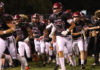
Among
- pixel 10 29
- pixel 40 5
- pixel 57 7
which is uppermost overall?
pixel 40 5

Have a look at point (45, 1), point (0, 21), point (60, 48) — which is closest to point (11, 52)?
point (0, 21)

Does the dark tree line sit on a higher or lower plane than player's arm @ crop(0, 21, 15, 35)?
higher

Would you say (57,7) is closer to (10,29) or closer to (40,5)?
(10,29)

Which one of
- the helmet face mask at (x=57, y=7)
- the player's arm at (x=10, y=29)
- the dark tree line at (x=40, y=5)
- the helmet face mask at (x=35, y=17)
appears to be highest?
the dark tree line at (x=40, y=5)

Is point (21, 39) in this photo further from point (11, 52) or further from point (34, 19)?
point (11, 52)

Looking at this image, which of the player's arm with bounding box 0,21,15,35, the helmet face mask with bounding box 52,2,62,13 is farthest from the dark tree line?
the player's arm with bounding box 0,21,15,35

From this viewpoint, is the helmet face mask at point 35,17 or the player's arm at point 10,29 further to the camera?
the helmet face mask at point 35,17

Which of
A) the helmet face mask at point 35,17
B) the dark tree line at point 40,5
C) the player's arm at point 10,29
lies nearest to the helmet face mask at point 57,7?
the player's arm at point 10,29

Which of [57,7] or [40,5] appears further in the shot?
[40,5]

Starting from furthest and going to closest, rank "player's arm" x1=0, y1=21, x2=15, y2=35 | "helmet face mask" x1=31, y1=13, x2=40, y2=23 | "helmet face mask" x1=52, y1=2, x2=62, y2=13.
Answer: "helmet face mask" x1=31, y1=13, x2=40, y2=23, "helmet face mask" x1=52, y1=2, x2=62, y2=13, "player's arm" x1=0, y1=21, x2=15, y2=35

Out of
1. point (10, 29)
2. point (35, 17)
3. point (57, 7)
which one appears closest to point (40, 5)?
point (35, 17)

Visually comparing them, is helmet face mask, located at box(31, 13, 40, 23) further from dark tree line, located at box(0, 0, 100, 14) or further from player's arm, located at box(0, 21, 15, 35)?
dark tree line, located at box(0, 0, 100, 14)

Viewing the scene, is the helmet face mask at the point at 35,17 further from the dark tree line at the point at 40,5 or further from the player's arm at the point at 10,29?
the dark tree line at the point at 40,5

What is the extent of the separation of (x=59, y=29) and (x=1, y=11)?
2432 millimetres
